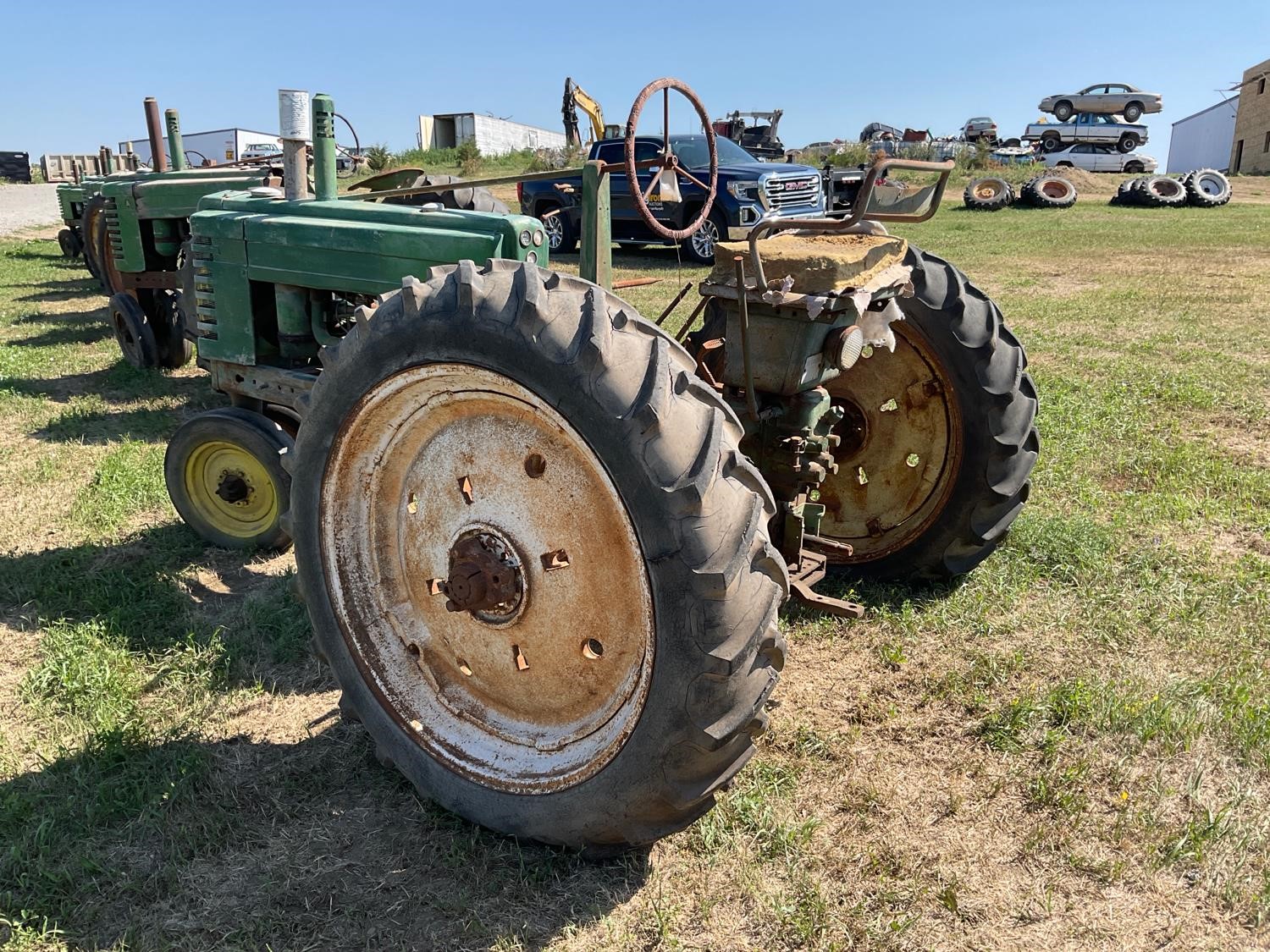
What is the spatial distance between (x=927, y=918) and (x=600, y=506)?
1.23m

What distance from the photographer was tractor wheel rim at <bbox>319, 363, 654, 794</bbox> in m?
Answer: 2.18

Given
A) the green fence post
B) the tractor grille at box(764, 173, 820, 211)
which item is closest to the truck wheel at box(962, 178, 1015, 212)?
the tractor grille at box(764, 173, 820, 211)

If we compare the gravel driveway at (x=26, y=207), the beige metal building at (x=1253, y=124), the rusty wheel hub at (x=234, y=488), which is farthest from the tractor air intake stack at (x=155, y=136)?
the beige metal building at (x=1253, y=124)

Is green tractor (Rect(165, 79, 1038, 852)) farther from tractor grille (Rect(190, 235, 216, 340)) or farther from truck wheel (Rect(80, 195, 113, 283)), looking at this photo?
truck wheel (Rect(80, 195, 113, 283))

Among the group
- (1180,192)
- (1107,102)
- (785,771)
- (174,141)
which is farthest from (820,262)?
(1107,102)

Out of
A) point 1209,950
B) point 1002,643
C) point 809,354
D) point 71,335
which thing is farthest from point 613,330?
point 71,335

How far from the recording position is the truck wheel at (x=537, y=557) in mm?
1900

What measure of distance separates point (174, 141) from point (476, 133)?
107 feet

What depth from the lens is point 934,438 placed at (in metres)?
3.51

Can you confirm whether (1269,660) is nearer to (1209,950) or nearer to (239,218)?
(1209,950)

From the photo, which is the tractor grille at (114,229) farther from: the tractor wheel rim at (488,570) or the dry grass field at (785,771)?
the tractor wheel rim at (488,570)

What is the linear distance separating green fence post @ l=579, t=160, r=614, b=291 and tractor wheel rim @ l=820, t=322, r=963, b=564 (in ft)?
3.32

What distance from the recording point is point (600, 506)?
2170 mm

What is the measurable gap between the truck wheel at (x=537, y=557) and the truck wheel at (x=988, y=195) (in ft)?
72.9
